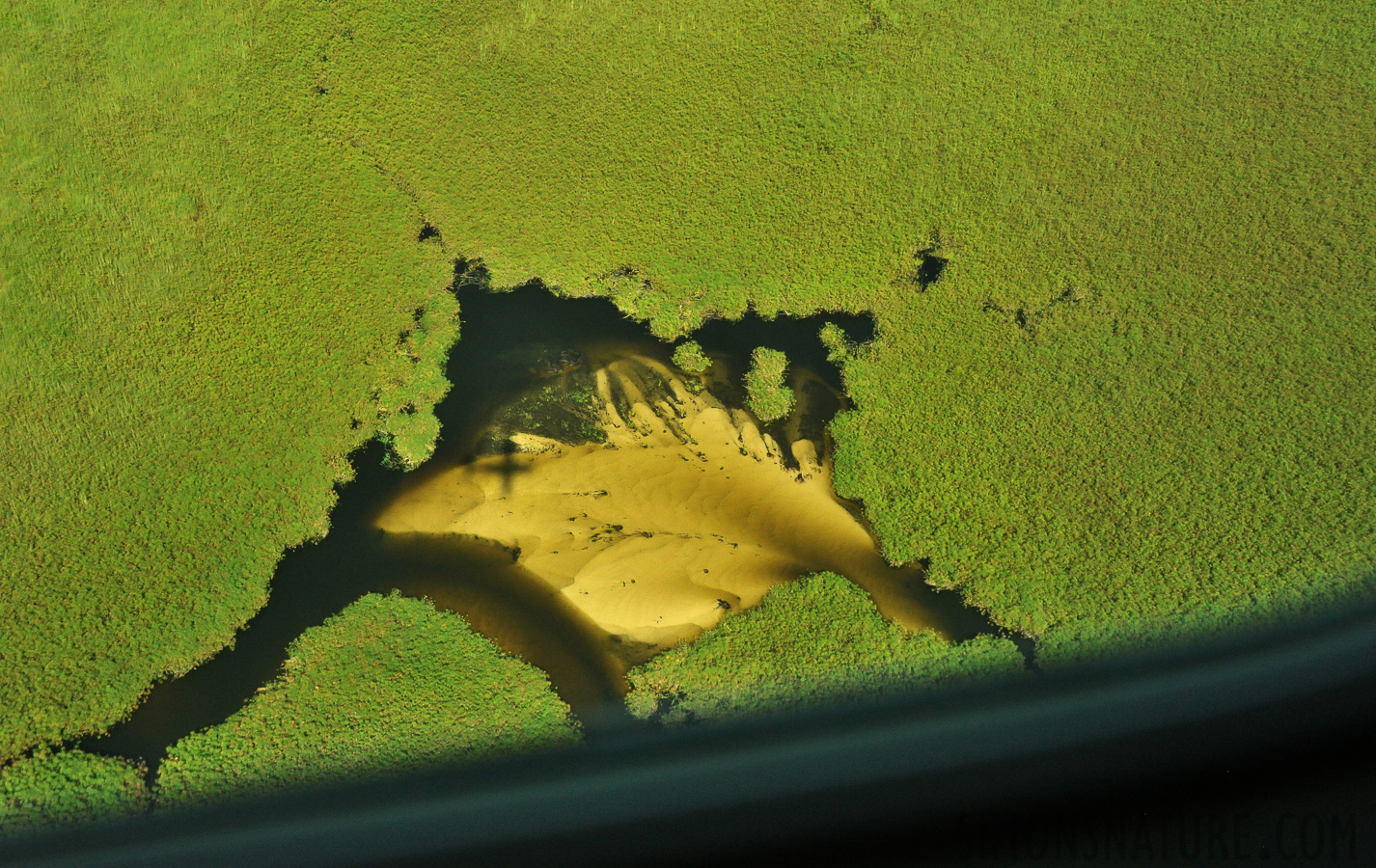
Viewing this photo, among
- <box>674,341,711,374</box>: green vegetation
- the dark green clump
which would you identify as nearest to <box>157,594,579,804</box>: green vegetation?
the dark green clump

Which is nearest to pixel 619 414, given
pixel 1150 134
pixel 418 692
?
pixel 418 692

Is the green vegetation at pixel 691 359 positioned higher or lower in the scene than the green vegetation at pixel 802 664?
higher

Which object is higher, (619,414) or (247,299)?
(247,299)

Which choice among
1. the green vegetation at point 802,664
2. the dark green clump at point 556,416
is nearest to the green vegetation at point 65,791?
the dark green clump at point 556,416

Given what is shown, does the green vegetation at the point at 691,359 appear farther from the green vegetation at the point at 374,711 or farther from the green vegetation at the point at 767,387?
the green vegetation at the point at 374,711

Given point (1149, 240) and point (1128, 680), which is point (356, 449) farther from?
point (1149, 240)

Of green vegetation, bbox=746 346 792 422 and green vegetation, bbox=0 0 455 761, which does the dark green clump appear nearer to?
green vegetation, bbox=0 0 455 761
